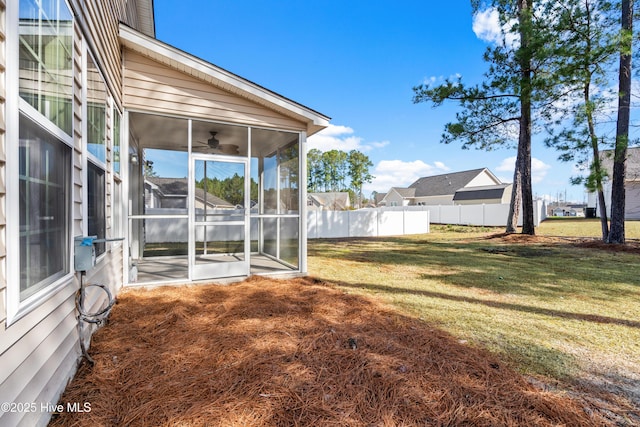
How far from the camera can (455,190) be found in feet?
109

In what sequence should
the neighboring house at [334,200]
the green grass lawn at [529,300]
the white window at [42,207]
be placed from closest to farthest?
the white window at [42,207], the green grass lawn at [529,300], the neighboring house at [334,200]

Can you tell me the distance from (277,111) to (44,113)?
366 cm

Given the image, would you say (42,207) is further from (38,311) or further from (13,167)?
(38,311)

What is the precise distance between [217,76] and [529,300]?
548cm

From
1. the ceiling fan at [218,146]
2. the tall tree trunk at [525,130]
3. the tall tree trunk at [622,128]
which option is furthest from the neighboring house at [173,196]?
the tall tree trunk at [622,128]

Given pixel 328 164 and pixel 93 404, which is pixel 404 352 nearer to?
pixel 93 404

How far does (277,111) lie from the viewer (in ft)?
16.8

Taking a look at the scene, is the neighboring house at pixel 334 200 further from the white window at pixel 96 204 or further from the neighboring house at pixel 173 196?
the white window at pixel 96 204

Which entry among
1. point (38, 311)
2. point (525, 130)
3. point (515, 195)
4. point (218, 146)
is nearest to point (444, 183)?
point (515, 195)

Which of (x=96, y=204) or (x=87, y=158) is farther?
(x=96, y=204)

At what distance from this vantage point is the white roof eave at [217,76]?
4012 millimetres

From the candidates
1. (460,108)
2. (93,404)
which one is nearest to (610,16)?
(460,108)

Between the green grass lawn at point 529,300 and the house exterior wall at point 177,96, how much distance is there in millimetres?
3202

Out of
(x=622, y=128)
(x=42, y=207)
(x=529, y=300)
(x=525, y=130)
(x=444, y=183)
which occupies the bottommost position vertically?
(x=529, y=300)
